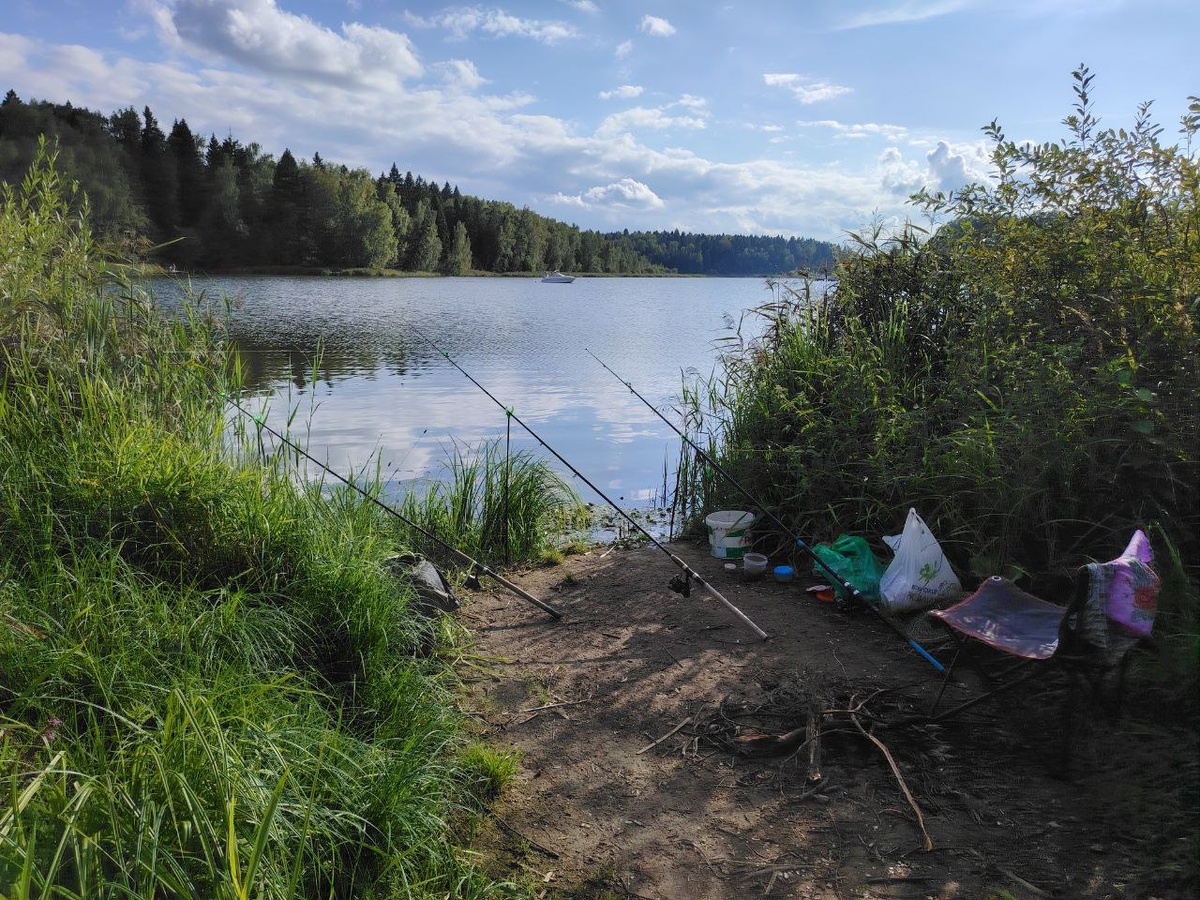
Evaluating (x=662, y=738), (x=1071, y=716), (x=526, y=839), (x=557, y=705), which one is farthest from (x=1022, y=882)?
(x=557, y=705)

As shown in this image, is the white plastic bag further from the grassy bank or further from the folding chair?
the folding chair

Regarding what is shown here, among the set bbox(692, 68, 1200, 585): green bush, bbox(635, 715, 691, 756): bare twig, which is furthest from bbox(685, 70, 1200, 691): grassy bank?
bbox(635, 715, 691, 756): bare twig

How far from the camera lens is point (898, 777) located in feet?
9.00

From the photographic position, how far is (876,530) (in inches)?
198

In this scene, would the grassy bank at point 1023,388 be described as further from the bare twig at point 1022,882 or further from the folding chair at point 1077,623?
the bare twig at point 1022,882

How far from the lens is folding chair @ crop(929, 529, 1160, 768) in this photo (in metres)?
2.50

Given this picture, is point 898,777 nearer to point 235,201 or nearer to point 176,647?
point 176,647

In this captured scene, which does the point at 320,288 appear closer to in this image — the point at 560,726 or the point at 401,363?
the point at 401,363

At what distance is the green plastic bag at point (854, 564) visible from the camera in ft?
14.9

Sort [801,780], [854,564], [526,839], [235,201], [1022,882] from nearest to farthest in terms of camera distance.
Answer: [1022,882]
[526,839]
[801,780]
[854,564]
[235,201]

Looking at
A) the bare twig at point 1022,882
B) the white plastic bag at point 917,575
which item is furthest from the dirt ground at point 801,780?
the white plastic bag at point 917,575

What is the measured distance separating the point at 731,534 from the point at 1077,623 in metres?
3.08

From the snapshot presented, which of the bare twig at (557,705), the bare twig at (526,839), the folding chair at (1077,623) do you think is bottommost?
the bare twig at (557,705)

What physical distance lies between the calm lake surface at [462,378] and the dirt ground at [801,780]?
2.62 m
